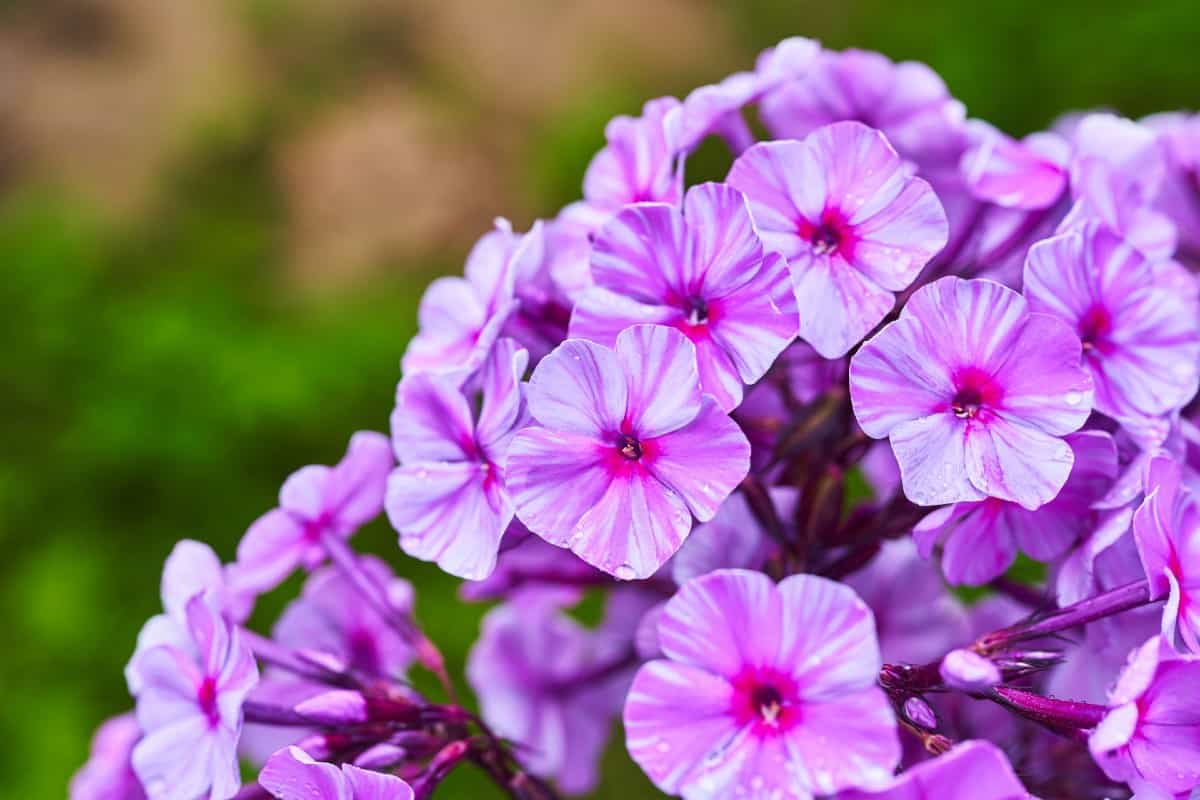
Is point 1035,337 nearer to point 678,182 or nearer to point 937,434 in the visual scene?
point 937,434

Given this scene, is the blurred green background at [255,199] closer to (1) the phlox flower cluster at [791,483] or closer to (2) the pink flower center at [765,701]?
(1) the phlox flower cluster at [791,483]

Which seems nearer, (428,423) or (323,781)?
(323,781)

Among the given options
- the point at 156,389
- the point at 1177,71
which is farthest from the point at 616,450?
the point at 1177,71

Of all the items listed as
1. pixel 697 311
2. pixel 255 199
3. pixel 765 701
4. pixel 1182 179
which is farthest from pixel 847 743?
pixel 255 199

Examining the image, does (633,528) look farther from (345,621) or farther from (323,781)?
(345,621)

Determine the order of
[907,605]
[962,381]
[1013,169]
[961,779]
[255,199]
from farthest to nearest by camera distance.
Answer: [255,199], [907,605], [1013,169], [962,381], [961,779]

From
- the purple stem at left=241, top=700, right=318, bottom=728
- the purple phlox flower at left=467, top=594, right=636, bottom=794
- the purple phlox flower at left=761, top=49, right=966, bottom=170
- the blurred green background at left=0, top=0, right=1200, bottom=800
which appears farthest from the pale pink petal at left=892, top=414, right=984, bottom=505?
the blurred green background at left=0, top=0, right=1200, bottom=800

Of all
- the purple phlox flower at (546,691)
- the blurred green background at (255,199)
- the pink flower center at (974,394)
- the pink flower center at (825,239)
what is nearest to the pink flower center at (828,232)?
the pink flower center at (825,239)
